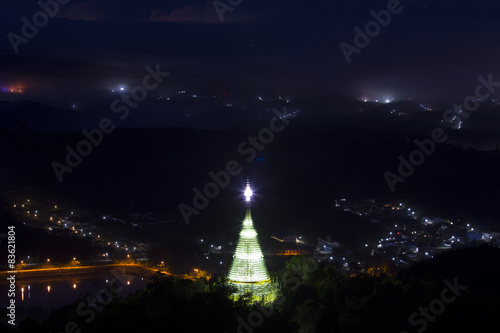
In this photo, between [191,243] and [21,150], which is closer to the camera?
[191,243]

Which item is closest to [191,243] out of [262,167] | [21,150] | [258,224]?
[258,224]

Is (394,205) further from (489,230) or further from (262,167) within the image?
(262,167)

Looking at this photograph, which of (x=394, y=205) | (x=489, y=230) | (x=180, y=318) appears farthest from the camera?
(x=394, y=205)
